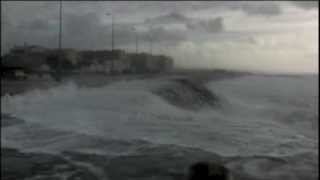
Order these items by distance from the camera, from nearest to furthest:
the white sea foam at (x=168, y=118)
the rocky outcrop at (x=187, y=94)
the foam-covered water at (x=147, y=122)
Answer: the foam-covered water at (x=147, y=122) < the white sea foam at (x=168, y=118) < the rocky outcrop at (x=187, y=94)

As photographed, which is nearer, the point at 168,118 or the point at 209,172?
the point at 209,172

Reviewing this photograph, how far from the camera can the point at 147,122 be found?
1080 centimetres

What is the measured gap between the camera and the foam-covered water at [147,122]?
314 inches

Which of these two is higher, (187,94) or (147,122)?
(147,122)

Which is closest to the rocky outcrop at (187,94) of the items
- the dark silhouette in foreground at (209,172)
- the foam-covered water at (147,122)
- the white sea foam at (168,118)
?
the foam-covered water at (147,122)

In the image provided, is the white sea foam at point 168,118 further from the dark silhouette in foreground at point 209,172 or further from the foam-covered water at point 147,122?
the dark silhouette in foreground at point 209,172

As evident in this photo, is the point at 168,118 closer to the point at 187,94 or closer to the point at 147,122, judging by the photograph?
the point at 147,122

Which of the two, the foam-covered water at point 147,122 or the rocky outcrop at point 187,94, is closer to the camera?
the foam-covered water at point 147,122

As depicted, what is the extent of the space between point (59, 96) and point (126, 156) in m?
8.21

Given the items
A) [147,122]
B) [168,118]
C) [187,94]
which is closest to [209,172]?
[147,122]

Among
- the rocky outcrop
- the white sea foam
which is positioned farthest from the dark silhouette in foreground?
the rocky outcrop


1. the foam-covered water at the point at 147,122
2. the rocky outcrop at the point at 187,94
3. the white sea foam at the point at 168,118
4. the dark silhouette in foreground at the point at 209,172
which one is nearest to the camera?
the dark silhouette in foreground at the point at 209,172

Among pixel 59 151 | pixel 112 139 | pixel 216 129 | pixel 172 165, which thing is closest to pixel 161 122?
pixel 216 129

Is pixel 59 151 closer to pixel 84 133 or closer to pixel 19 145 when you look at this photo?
pixel 19 145
